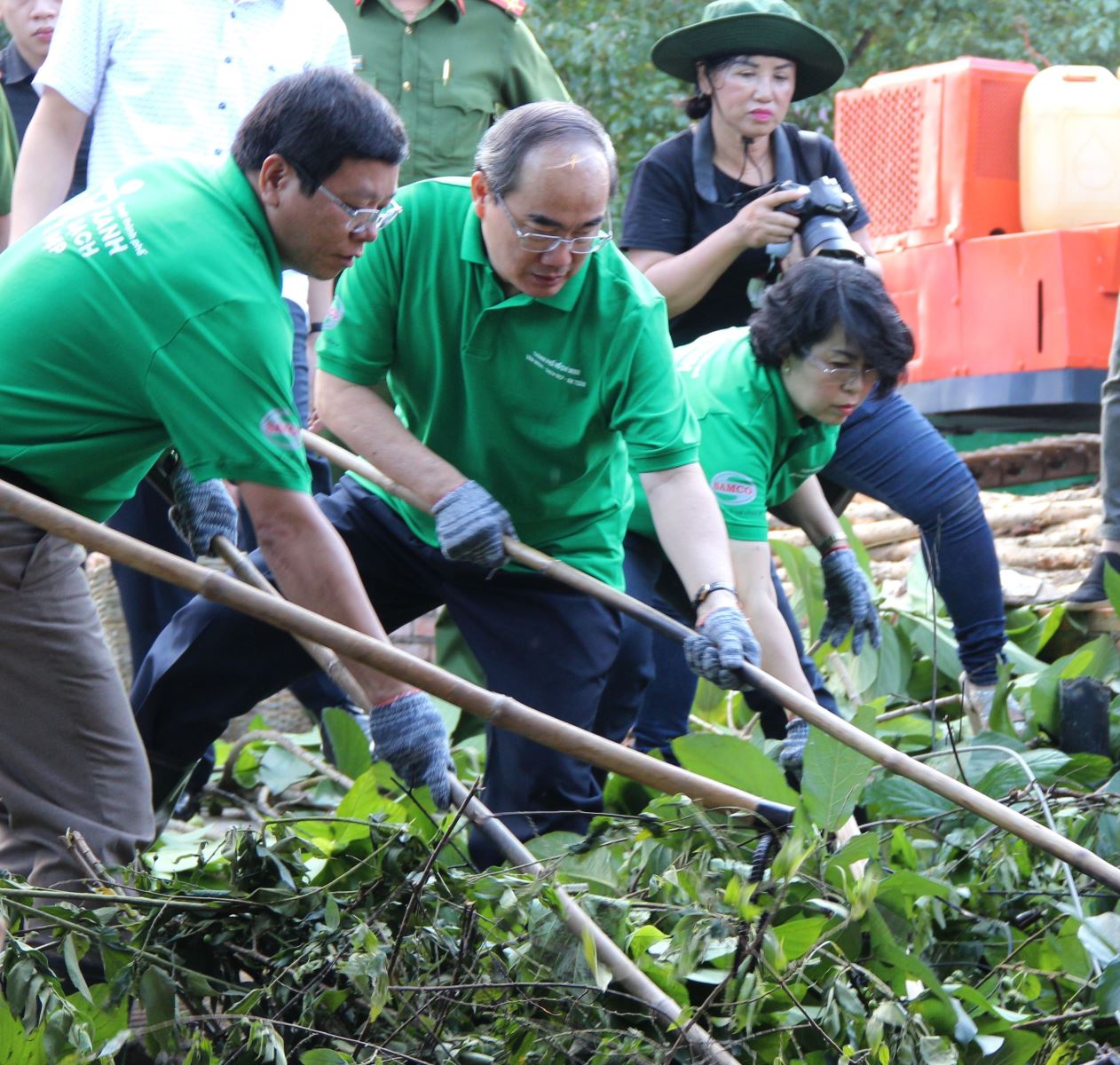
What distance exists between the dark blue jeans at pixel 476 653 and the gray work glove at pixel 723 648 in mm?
350

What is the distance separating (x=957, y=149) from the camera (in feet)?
28.2

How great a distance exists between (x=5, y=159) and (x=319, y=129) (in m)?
1.74

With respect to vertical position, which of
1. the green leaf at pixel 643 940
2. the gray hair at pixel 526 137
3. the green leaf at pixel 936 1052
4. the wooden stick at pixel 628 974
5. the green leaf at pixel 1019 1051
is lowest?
the green leaf at pixel 1019 1051

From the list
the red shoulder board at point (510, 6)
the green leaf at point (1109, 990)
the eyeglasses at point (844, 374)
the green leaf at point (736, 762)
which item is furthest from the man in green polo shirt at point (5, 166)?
the green leaf at point (1109, 990)

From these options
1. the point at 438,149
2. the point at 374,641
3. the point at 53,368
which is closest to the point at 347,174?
the point at 53,368

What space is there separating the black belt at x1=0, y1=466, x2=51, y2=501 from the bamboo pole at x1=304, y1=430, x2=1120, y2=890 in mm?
815

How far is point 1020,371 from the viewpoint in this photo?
8375 millimetres

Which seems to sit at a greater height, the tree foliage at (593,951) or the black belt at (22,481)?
the black belt at (22,481)

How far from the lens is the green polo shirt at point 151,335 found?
283cm

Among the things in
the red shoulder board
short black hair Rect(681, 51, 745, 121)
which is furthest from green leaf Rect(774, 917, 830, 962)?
the red shoulder board

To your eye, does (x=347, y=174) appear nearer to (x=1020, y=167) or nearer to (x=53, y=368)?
(x=53, y=368)

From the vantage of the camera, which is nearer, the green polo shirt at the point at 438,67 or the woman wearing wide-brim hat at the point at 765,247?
the woman wearing wide-brim hat at the point at 765,247

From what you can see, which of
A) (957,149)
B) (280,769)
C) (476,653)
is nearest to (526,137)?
(476,653)

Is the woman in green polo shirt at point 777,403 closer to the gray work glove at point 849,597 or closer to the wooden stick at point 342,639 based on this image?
the gray work glove at point 849,597
